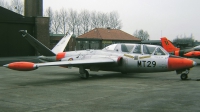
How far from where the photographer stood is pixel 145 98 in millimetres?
8648

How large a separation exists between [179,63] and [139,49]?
238 cm

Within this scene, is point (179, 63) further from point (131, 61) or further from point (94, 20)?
point (94, 20)

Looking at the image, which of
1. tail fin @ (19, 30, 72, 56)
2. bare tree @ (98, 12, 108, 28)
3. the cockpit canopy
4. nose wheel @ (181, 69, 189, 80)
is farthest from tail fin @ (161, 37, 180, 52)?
bare tree @ (98, 12, 108, 28)

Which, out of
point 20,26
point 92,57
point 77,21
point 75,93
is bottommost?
point 75,93

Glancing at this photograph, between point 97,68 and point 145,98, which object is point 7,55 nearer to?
point 97,68

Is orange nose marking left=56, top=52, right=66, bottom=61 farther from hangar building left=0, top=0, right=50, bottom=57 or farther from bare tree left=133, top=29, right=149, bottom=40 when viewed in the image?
bare tree left=133, top=29, right=149, bottom=40

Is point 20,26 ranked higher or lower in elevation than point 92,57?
higher

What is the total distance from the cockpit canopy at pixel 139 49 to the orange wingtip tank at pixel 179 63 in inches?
29.8

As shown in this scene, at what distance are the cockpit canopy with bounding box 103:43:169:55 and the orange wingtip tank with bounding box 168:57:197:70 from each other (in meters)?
0.76

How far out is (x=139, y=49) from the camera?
49.2 ft

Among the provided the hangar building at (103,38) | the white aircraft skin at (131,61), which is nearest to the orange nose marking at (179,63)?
the white aircraft skin at (131,61)

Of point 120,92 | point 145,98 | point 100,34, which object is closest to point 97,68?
point 120,92

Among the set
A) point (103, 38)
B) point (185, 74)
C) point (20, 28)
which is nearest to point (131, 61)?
point (185, 74)

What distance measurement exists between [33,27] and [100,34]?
Answer: 27.8 metres
